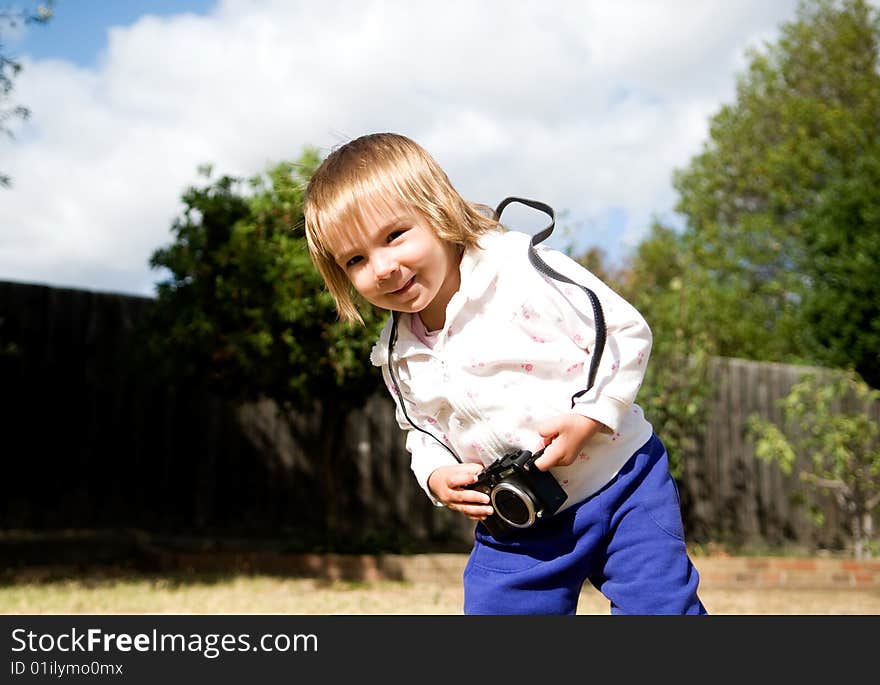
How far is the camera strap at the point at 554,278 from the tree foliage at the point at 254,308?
2882mm

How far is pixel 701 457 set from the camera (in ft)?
28.5

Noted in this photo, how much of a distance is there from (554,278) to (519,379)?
26cm

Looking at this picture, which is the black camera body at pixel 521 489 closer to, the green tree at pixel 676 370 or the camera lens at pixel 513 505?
the camera lens at pixel 513 505

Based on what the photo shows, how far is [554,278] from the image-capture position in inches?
85.5

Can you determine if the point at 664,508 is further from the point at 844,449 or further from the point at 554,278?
the point at 844,449

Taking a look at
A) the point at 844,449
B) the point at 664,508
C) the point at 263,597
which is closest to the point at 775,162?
the point at 844,449

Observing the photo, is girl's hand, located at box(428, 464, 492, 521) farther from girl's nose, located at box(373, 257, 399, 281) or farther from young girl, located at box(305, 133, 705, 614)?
girl's nose, located at box(373, 257, 399, 281)

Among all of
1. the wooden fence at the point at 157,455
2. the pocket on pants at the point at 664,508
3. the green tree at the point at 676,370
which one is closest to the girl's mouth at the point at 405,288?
the pocket on pants at the point at 664,508

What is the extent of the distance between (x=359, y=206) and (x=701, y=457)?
7.18m

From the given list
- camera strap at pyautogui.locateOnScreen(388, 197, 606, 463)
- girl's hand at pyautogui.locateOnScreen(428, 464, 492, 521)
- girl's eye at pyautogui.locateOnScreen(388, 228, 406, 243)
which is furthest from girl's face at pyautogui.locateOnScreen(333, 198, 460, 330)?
girl's hand at pyautogui.locateOnScreen(428, 464, 492, 521)

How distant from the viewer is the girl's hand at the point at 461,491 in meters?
2.17

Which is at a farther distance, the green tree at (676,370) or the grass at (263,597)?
the green tree at (676,370)

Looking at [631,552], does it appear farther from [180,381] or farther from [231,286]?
[180,381]
